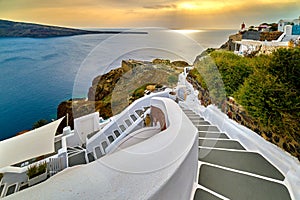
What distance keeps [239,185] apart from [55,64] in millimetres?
5220

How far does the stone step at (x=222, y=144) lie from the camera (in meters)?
1.79

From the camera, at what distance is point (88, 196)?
1.89ft

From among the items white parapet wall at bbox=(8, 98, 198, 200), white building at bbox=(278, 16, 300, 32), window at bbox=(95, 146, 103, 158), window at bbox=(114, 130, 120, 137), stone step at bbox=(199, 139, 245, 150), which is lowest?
window at bbox=(95, 146, 103, 158)

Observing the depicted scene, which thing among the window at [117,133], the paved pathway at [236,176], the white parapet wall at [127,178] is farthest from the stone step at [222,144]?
the window at [117,133]

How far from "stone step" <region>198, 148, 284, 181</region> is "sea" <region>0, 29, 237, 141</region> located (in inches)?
57.9

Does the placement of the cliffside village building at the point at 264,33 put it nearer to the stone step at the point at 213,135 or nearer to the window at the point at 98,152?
the stone step at the point at 213,135

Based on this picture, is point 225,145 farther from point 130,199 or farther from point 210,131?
point 130,199

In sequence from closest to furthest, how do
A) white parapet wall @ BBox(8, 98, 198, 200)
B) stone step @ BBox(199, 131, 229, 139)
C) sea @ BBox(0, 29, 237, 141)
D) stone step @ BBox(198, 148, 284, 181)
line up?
1. white parapet wall @ BBox(8, 98, 198, 200)
2. stone step @ BBox(198, 148, 284, 181)
3. stone step @ BBox(199, 131, 229, 139)
4. sea @ BBox(0, 29, 237, 141)

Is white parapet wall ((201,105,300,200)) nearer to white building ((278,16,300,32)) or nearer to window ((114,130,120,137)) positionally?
window ((114,130,120,137))

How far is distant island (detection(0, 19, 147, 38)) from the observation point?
3.41 metres

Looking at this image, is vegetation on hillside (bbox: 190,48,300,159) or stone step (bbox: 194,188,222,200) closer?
stone step (bbox: 194,188,222,200)

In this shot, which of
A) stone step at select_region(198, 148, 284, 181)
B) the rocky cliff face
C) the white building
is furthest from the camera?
the white building

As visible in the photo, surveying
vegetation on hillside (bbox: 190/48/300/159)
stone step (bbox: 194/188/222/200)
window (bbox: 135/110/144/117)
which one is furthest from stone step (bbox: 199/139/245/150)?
window (bbox: 135/110/144/117)

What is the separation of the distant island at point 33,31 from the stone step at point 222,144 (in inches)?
71.4
